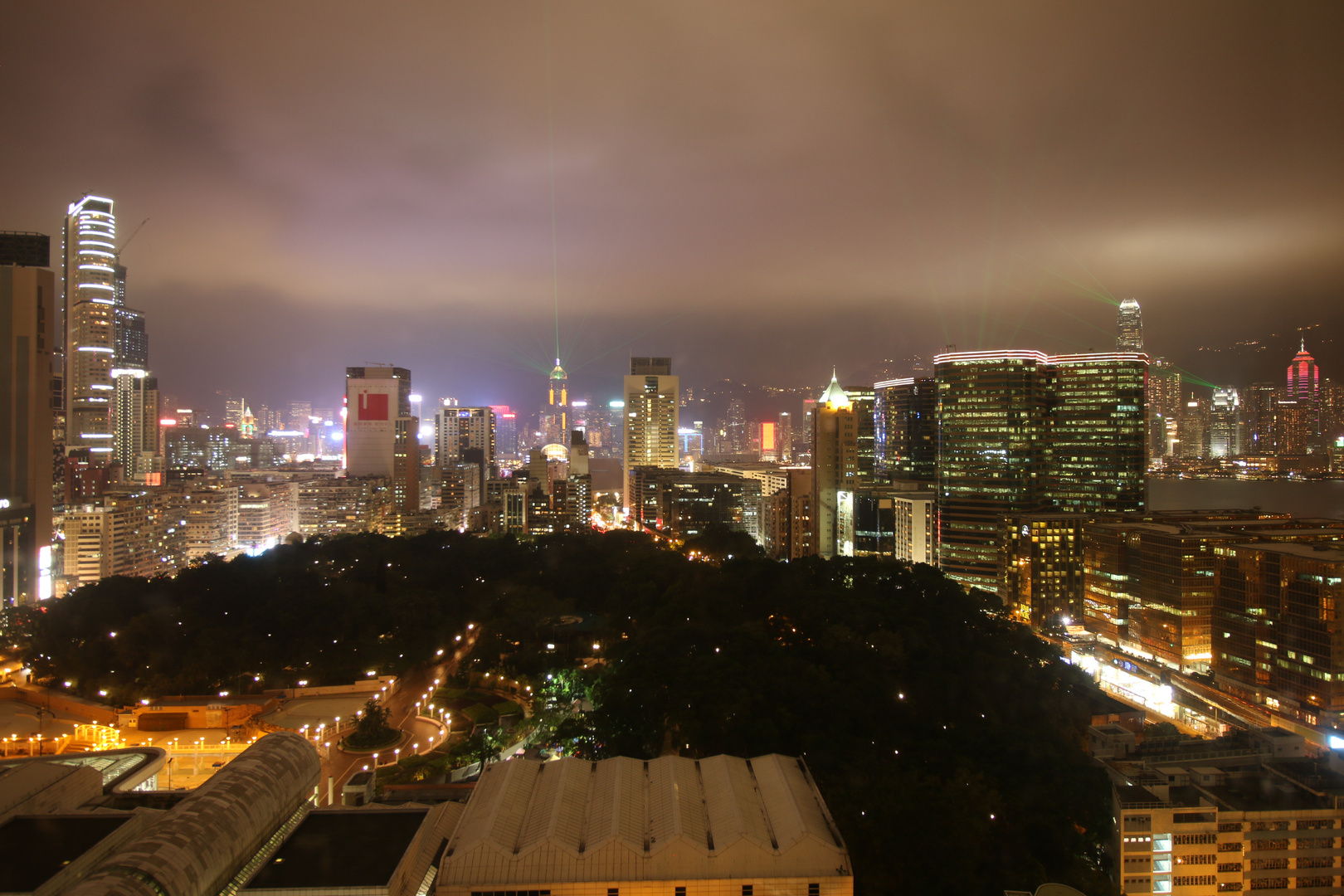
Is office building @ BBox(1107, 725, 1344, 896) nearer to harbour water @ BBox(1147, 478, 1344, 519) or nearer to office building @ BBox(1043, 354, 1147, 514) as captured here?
office building @ BBox(1043, 354, 1147, 514)

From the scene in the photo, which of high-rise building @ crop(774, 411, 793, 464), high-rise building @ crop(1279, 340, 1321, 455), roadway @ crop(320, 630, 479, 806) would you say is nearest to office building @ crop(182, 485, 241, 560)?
A: roadway @ crop(320, 630, 479, 806)

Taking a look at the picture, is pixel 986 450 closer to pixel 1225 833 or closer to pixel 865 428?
pixel 865 428

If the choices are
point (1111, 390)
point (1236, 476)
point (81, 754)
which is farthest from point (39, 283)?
point (1236, 476)

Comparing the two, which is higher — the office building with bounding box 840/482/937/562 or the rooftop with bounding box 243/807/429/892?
the office building with bounding box 840/482/937/562

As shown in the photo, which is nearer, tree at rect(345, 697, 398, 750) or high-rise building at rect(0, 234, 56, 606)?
tree at rect(345, 697, 398, 750)

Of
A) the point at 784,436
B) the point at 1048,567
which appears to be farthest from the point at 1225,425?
the point at 784,436

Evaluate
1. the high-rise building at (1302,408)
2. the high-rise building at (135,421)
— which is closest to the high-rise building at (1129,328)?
the high-rise building at (1302,408)

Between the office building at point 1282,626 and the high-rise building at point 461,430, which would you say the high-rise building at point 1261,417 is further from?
the high-rise building at point 461,430
